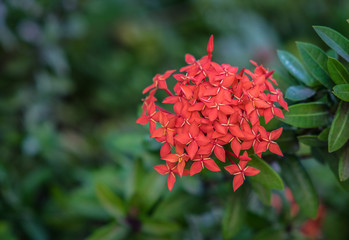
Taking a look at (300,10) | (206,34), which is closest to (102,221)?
(206,34)

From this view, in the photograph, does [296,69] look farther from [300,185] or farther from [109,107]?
[109,107]

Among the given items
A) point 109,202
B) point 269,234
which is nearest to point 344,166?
point 269,234

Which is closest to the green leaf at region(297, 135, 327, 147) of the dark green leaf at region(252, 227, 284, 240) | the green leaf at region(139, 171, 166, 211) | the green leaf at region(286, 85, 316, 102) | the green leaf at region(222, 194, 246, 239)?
the green leaf at region(286, 85, 316, 102)

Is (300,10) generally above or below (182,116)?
above

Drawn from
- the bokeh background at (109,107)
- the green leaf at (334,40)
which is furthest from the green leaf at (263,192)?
the green leaf at (334,40)

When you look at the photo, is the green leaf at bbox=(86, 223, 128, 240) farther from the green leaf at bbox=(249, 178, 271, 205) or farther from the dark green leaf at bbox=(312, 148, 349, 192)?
the dark green leaf at bbox=(312, 148, 349, 192)

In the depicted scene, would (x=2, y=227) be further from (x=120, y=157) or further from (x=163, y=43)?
(x=163, y=43)
